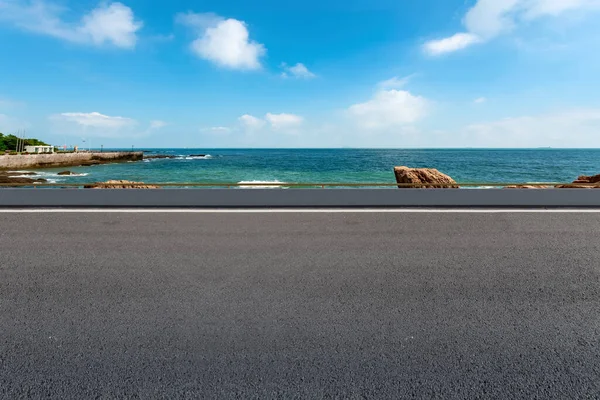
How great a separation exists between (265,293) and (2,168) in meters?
78.6

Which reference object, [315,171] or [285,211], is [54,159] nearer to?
[315,171]

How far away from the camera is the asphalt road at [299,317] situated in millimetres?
2506

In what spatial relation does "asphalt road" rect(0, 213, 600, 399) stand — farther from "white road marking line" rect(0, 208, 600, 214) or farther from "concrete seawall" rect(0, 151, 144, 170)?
"concrete seawall" rect(0, 151, 144, 170)

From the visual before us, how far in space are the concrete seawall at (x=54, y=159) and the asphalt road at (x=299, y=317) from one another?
75.8 meters

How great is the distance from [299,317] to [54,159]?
299 ft

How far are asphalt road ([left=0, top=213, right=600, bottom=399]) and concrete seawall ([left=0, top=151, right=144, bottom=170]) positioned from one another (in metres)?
75.8

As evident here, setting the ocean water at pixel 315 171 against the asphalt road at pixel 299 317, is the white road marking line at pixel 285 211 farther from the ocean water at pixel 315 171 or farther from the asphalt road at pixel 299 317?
the ocean water at pixel 315 171

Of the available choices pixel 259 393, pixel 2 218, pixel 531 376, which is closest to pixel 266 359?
pixel 259 393

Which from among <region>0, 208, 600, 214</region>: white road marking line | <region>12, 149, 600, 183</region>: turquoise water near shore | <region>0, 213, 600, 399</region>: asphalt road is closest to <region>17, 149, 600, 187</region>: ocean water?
<region>12, 149, 600, 183</region>: turquoise water near shore

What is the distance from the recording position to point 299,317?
3371 mm

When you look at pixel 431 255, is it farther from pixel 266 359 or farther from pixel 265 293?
pixel 266 359

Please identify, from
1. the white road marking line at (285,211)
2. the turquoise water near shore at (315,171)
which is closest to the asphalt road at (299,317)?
the white road marking line at (285,211)

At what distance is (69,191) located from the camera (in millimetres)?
9984

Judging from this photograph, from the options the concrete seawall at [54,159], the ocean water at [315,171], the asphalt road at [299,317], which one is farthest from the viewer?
the concrete seawall at [54,159]
